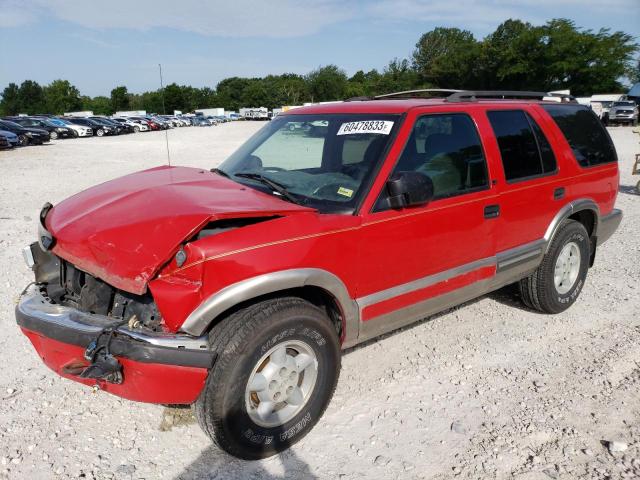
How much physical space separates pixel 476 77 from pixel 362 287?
243 ft

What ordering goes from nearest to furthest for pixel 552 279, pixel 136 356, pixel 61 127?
pixel 136 356
pixel 552 279
pixel 61 127

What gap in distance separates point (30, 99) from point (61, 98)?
586 centimetres

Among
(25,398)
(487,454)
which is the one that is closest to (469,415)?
(487,454)

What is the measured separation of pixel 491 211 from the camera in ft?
12.4

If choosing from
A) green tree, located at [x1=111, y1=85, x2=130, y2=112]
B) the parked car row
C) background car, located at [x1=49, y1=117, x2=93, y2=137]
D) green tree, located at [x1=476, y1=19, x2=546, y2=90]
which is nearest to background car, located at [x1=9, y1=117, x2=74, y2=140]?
the parked car row

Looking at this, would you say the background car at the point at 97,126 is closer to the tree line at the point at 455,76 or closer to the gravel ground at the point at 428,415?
the tree line at the point at 455,76

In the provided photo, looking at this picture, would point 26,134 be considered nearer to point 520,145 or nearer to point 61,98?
point 520,145

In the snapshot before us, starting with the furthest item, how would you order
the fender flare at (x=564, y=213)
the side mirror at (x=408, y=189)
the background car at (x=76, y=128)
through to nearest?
1. the background car at (x=76, y=128)
2. the fender flare at (x=564, y=213)
3. the side mirror at (x=408, y=189)

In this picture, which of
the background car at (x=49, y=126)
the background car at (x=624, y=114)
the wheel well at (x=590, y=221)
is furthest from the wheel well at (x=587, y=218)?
the background car at (x=624, y=114)

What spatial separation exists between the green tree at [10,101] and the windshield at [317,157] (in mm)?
101190

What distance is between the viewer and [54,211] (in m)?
3.34

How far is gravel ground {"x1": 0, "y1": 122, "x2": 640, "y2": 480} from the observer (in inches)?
110

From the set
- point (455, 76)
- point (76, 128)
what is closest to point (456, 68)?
point (455, 76)

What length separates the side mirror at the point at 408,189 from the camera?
10.1 feet
